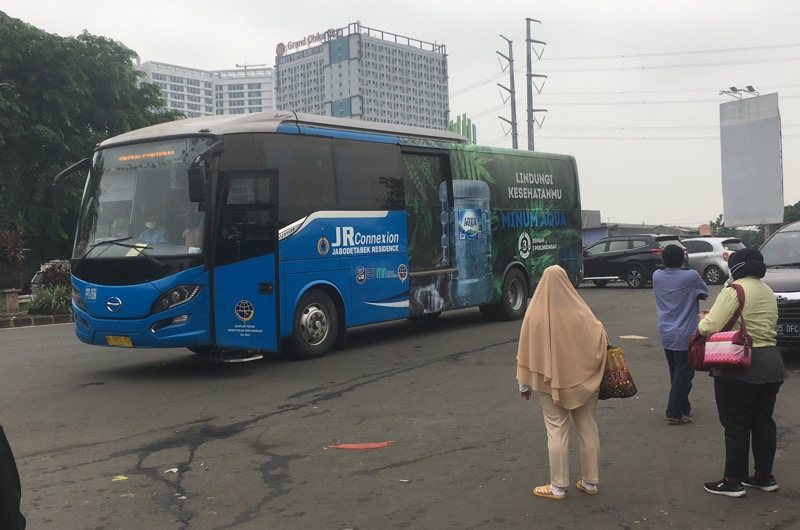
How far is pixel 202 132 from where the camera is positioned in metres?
10.5

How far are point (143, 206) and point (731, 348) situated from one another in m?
7.61

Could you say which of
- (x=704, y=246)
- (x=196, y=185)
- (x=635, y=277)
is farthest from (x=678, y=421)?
(x=704, y=246)

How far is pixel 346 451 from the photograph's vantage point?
21.9 ft

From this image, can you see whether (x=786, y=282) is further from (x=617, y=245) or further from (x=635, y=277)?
(x=617, y=245)

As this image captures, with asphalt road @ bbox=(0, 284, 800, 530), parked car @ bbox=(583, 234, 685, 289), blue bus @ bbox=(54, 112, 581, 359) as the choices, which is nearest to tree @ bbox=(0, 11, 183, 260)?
parked car @ bbox=(583, 234, 685, 289)

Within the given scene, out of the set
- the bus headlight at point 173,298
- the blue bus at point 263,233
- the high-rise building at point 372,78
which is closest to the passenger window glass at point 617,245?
the blue bus at point 263,233

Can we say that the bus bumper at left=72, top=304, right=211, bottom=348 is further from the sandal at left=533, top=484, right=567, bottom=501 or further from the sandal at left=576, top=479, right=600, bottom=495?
the sandal at left=576, top=479, right=600, bottom=495

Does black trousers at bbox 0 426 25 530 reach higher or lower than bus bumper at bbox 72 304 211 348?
higher

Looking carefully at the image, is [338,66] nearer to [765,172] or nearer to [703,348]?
[765,172]

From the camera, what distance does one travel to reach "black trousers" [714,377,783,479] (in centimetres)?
526

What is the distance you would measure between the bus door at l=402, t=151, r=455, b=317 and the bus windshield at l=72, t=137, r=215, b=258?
422 cm

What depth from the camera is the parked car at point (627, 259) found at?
26500 millimetres

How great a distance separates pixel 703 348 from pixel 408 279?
799cm

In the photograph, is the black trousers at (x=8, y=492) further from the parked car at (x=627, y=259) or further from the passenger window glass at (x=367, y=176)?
the parked car at (x=627, y=259)
